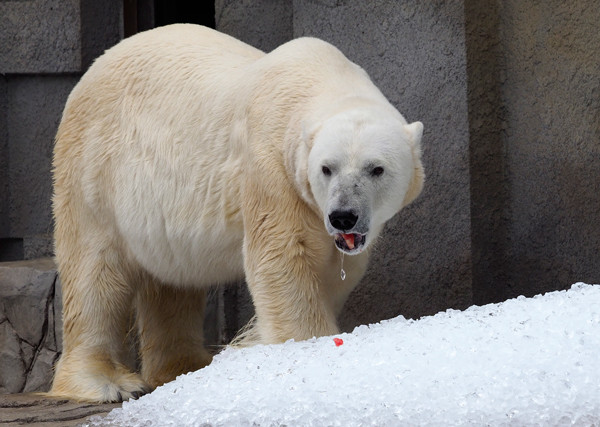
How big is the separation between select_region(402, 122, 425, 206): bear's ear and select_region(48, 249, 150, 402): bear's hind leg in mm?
1319

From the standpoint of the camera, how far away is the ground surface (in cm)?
330

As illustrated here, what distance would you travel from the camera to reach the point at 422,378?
2701 mm

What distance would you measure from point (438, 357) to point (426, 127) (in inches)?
67.5

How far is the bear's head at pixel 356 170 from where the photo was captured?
10.0 feet

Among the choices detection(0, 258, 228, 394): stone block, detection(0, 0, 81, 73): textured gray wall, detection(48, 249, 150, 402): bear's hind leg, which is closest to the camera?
detection(48, 249, 150, 402): bear's hind leg

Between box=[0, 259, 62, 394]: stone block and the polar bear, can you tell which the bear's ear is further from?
box=[0, 259, 62, 394]: stone block

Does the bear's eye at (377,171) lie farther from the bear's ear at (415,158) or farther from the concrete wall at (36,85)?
the concrete wall at (36,85)

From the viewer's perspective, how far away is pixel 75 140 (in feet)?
13.4

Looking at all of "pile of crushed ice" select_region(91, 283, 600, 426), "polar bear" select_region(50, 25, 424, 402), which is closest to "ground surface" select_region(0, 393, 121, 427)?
"polar bear" select_region(50, 25, 424, 402)

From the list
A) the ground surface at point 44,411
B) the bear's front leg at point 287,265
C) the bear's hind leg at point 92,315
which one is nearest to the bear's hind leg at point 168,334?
the bear's hind leg at point 92,315

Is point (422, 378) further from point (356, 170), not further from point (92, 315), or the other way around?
point (92, 315)

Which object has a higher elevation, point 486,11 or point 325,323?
point 486,11

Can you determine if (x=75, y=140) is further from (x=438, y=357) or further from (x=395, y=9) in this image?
(x=438, y=357)

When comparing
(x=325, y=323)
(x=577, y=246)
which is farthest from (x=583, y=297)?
(x=577, y=246)
